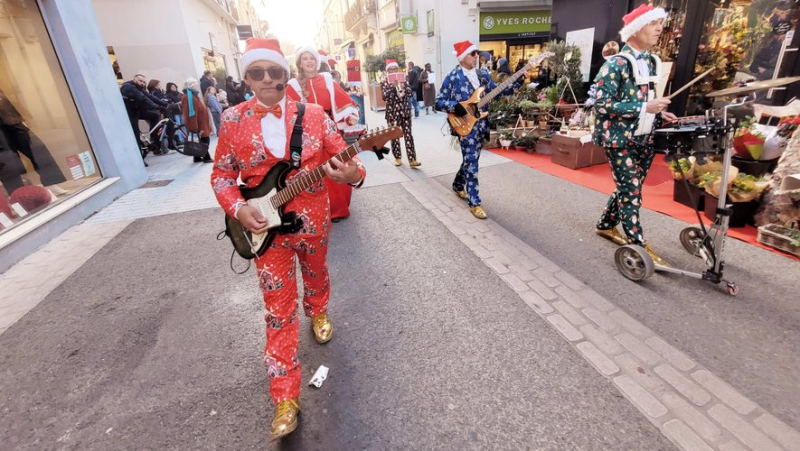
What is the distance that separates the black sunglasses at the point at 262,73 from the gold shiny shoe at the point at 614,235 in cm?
361

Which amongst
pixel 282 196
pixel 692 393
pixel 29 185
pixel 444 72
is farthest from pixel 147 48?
pixel 692 393

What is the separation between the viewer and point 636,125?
3156mm

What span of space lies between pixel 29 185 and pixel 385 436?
6.68 meters

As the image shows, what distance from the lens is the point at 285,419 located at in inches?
78.7

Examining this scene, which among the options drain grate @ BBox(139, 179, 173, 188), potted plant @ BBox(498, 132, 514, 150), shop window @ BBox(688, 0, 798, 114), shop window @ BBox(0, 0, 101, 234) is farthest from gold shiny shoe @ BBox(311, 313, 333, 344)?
potted plant @ BBox(498, 132, 514, 150)

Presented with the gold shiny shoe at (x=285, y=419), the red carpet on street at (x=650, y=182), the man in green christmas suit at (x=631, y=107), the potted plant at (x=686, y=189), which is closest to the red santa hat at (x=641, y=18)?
the man in green christmas suit at (x=631, y=107)

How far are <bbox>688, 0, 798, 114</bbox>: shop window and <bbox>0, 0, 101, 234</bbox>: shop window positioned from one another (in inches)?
398

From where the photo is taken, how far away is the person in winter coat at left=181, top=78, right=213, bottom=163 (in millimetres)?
9180

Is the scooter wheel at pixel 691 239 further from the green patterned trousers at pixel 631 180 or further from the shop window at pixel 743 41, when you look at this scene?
the shop window at pixel 743 41

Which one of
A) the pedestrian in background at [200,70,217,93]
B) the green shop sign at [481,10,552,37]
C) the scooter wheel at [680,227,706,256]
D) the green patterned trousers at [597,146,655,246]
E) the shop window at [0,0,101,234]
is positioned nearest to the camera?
the green patterned trousers at [597,146,655,246]

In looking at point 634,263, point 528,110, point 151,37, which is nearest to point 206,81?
point 151,37

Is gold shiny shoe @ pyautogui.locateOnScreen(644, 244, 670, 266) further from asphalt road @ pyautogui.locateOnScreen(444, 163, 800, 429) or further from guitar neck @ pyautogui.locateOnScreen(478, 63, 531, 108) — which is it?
guitar neck @ pyautogui.locateOnScreen(478, 63, 531, 108)

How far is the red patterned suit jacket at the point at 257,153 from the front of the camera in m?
2.02

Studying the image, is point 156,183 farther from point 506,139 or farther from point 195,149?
Answer: point 506,139
